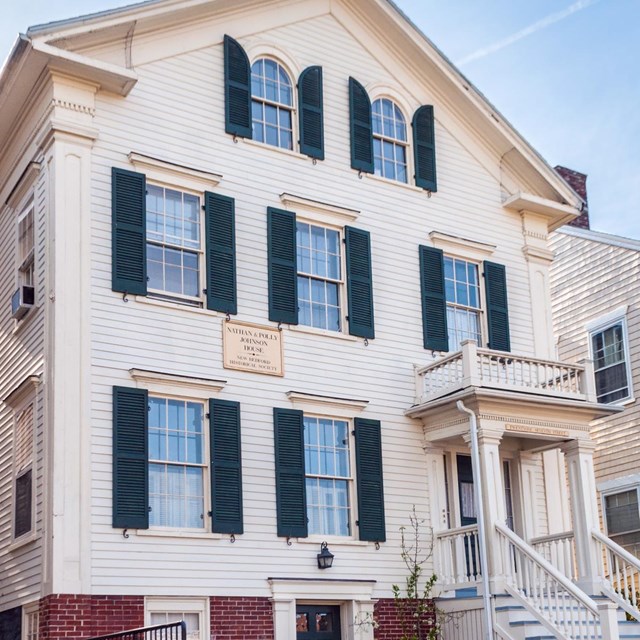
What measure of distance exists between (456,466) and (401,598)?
2791 mm

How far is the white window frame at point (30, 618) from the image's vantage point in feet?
53.6

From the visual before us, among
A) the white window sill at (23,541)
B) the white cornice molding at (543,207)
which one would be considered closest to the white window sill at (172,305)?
the white window sill at (23,541)

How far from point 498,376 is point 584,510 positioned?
268 centimetres

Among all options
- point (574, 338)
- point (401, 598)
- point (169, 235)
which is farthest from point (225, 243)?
point (574, 338)

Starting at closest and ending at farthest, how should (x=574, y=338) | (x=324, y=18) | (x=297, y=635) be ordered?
(x=297, y=635) < (x=324, y=18) < (x=574, y=338)

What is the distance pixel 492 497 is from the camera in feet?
60.8

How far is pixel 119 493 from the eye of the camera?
16.4 m

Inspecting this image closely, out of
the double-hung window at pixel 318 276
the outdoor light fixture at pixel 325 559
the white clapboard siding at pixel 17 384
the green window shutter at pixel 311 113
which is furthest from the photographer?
the green window shutter at pixel 311 113

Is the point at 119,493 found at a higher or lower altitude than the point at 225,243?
lower

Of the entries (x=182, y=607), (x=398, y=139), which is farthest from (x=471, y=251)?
(x=182, y=607)

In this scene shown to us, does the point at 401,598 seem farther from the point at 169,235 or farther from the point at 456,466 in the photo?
the point at 169,235

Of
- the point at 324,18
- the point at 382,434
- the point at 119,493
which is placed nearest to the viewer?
the point at 119,493

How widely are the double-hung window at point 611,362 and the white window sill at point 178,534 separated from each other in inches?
453

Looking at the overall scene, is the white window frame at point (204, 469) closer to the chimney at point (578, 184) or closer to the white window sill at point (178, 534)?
the white window sill at point (178, 534)
